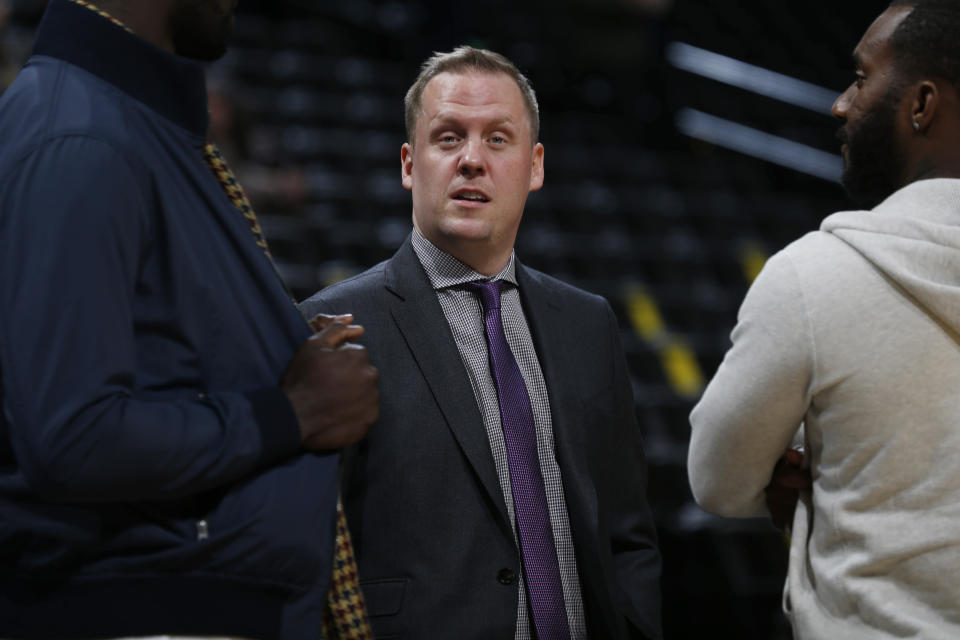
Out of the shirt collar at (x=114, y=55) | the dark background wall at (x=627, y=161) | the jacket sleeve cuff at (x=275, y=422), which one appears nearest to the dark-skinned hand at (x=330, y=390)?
the jacket sleeve cuff at (x=275, y=422)

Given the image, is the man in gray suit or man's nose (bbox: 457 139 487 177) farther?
man's nose (bbox: 457 139 487 177)

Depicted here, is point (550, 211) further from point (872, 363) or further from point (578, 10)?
point (872, 363)

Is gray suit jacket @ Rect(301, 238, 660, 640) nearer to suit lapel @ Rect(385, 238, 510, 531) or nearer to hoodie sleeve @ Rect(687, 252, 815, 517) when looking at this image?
suit lapel @ Rect(385, 238, 510, 531)

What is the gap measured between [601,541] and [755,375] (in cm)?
42

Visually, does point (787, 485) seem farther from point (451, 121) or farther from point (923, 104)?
point (451, 121)

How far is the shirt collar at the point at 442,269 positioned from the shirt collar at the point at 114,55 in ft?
2.33

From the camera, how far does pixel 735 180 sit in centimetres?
710

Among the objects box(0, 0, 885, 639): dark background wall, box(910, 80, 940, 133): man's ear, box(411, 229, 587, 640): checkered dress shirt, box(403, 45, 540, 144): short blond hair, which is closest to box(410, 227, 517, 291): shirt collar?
box(411, 229, 587, 640): checkered dress shirt

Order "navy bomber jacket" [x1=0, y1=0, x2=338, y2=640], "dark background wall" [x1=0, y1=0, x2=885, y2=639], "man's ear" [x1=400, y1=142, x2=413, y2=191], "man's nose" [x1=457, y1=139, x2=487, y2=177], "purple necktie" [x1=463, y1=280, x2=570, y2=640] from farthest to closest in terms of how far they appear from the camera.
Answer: "dark background wall" [x1=0, y1=0, x2=885, y2=639] < "man's ear" [x1=400, y1=142, x2=413, y2=191] < "man's nose" [x1=457, y1=139, x2=487, y2=177] < "purple necktie" [x1=463, y1=280, x2=570, y2=640] < "navy bomber jacket" [x1=0, y1=0, x2=338, y2=640]

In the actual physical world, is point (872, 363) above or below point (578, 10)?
below

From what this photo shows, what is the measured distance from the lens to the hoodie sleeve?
1.62 metres

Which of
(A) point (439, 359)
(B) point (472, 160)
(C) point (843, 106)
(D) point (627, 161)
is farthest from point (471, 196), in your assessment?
(D) point (627, 161)

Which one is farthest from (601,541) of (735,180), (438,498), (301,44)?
(301,44)

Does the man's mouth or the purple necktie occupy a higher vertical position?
the man's mouth
